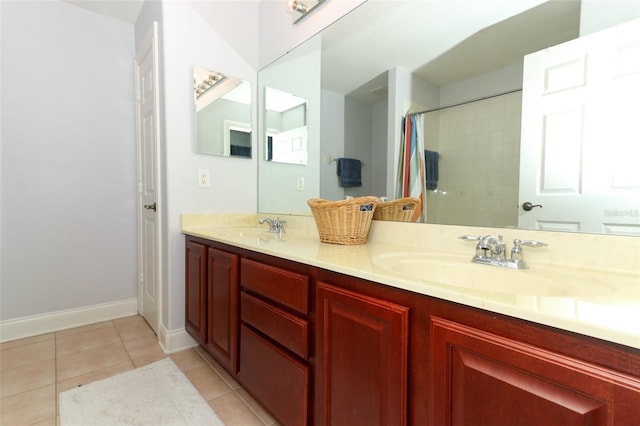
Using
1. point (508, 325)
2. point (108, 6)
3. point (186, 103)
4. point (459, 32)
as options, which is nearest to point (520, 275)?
point (508, 325)

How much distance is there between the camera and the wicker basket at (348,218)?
129 cm

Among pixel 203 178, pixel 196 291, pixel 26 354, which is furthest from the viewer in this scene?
pixel 203 178

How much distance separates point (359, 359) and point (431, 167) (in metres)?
0.83

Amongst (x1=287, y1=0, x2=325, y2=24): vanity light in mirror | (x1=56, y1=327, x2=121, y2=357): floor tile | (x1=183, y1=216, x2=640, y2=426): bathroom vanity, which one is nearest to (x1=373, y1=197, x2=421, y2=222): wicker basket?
(x1=183, y1=216, x2=640, y2=426): bathroom vanity

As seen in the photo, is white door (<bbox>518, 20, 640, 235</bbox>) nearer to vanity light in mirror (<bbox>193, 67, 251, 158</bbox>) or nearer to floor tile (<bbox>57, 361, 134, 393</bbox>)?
vanity light in mirror (<bbox>193, 67, 251, 158</bbox>)

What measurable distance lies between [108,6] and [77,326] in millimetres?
2379

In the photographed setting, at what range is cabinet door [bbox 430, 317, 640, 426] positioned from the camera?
0.46 meters

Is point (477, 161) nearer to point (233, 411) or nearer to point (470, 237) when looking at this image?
point (470, 237)

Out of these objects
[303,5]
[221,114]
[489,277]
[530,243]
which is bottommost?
[489,277]

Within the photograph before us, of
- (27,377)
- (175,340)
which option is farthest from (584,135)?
(27,377)

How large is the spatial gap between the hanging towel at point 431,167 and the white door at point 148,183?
1.65m

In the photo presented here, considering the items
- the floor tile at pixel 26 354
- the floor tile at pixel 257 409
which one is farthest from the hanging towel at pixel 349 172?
the floor tile at pixel 26 354

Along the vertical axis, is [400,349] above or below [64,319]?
above

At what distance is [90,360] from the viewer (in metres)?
1.80
